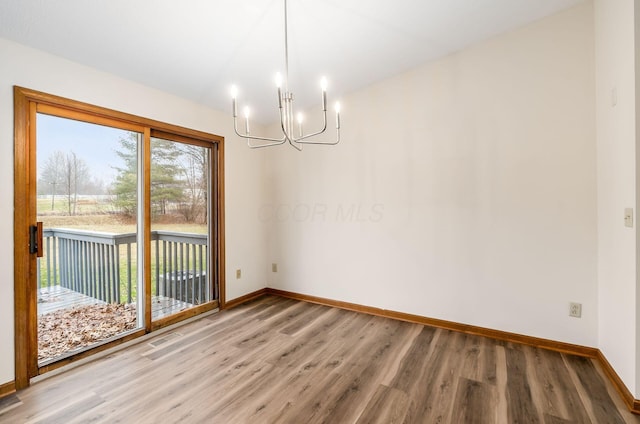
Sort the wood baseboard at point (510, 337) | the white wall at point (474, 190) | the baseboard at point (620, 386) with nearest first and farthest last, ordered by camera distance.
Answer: the baseboard at point (620, 386) → the wood baseboard at point (510, 337) → the white wall at point (474, 190)

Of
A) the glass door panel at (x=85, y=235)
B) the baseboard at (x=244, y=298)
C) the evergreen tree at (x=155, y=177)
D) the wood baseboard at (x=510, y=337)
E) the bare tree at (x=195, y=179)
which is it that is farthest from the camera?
the baseboard at (x=244, y=298)

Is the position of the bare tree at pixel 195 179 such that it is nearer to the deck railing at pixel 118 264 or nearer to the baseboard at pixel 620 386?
the deck railing at pixel 118 264

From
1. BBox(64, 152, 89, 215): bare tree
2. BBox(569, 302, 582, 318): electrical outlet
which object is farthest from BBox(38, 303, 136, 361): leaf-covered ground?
BBox(569, 302, 582, 318): electrical outlet

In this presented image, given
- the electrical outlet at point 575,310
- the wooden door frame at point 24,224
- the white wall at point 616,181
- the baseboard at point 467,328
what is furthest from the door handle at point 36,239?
the electrical outlet at point 575,310

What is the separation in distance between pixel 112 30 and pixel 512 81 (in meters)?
3.19

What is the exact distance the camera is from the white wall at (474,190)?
2404 millimetres

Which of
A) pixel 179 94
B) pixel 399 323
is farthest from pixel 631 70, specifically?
pixel 179 94

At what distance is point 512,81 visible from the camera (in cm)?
261

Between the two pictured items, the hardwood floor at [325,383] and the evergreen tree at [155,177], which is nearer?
the hardwood floor at [325,383]

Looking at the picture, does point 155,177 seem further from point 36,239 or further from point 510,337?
point 510,337

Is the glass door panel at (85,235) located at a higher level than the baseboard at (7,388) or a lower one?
higher

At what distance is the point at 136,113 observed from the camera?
2.65m

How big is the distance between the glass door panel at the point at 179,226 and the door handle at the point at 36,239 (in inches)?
33.7

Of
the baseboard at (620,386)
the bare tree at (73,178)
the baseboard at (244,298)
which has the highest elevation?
the bare tree at (73,178)
